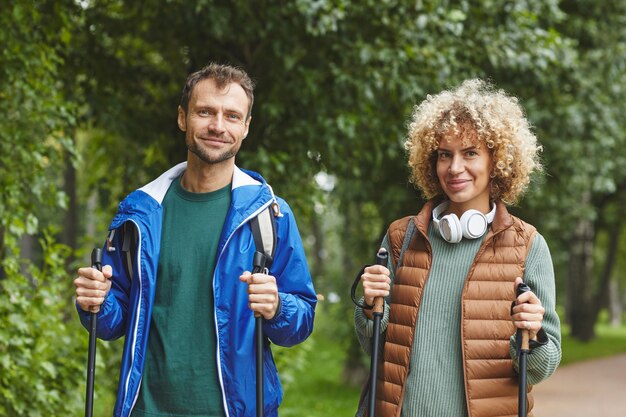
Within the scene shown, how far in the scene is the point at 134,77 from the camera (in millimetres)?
7633

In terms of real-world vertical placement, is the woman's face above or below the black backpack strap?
above

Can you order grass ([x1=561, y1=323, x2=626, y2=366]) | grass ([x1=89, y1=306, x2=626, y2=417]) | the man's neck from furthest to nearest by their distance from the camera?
grass ([x1=561, y1=323, x2=626, y2=366]) < grass ([x1=89, y1=306, x2=626, y2=417]) < the man's neck

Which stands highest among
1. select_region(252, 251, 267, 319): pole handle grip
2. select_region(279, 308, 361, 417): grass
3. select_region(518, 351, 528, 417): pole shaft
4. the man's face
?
the man's face

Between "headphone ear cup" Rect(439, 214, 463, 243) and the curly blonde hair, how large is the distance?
0.78 ft

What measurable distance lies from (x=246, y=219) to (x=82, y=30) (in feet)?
13.5

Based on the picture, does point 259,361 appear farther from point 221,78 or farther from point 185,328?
point 221,78

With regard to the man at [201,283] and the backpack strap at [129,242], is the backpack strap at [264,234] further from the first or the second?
the backpack strap at [129,242]

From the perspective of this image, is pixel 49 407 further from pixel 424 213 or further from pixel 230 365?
pixel 424 213

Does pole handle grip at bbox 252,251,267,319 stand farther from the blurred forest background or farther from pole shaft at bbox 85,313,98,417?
the blurred forest background

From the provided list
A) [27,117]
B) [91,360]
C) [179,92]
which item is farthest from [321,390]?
[91,360]

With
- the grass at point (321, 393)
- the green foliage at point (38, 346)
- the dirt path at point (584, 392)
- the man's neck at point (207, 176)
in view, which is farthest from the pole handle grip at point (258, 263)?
the dirt path at point (584, 392)

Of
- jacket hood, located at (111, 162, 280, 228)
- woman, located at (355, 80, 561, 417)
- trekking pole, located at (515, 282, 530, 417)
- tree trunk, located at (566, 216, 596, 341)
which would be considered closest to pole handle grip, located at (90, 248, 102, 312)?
jacket hood, located at (111, 162, 280, 228)

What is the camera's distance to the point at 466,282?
3170 millimetres

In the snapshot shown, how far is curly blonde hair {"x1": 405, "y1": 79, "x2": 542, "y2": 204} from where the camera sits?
328cm
